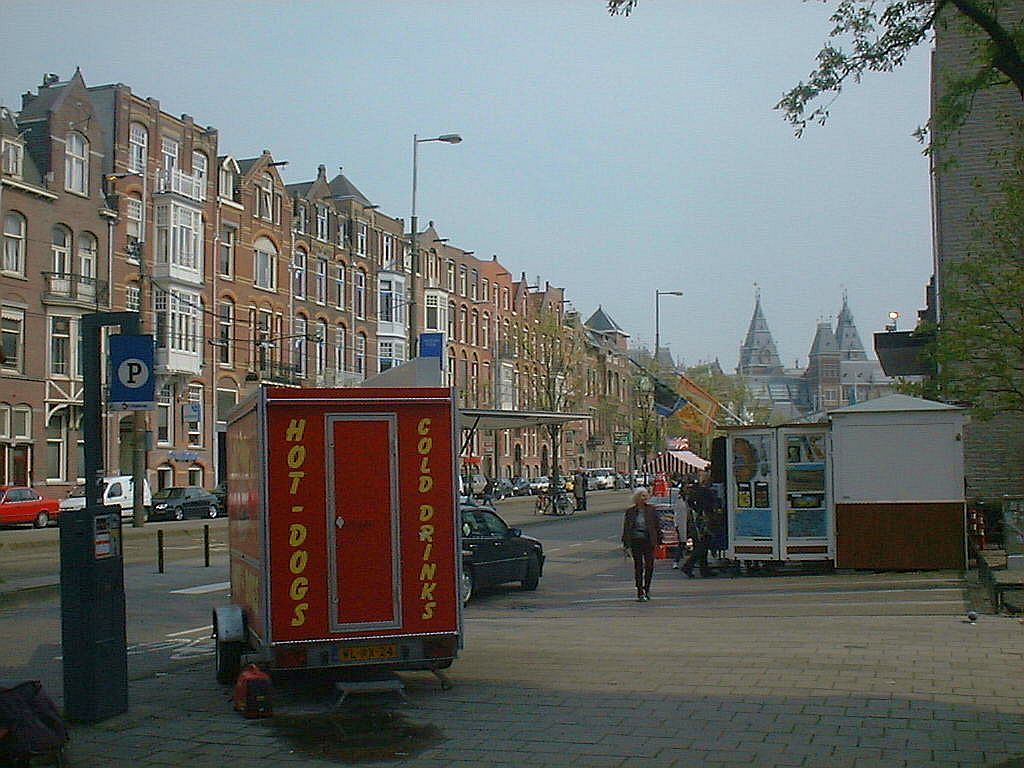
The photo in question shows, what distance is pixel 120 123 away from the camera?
165 feet

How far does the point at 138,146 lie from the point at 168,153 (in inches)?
79.2

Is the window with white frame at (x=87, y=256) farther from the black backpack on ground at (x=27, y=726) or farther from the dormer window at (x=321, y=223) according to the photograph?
the black backpack on ground at (x=27, y=726)

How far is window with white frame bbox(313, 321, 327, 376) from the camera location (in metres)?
63.9

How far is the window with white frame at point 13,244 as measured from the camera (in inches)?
1759

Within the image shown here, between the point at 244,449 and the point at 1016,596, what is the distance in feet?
35.3

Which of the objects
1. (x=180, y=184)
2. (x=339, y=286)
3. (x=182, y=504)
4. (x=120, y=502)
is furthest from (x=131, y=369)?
(x=339, y=286)

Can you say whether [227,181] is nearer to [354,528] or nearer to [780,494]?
[780,494]

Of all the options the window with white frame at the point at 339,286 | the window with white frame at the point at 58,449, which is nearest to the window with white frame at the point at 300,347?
the window with white frame at the point at 339,286

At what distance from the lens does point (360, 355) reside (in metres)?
69.1

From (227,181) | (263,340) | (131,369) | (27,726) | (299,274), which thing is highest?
(227,181)

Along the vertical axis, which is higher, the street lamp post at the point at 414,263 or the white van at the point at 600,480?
the street lamp post at the point at 414,263

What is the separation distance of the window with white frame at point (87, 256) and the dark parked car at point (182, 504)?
9.59 m

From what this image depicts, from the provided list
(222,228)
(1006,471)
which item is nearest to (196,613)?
(1006,471)

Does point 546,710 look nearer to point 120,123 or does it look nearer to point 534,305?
point 120,123
